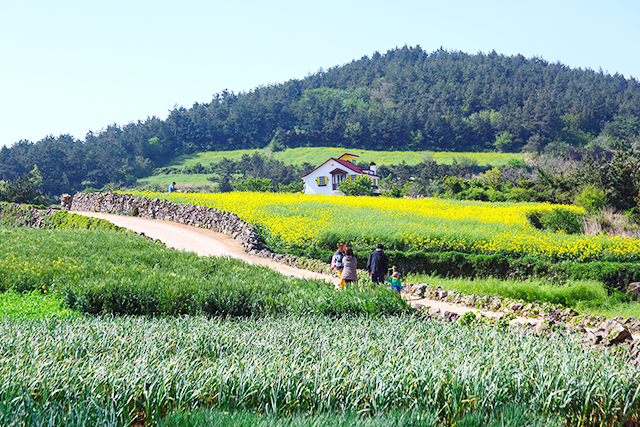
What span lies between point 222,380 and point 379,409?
5.25ft

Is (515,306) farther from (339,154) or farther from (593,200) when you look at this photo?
(339,154)

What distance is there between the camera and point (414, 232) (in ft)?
71.9

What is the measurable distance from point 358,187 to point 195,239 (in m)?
31.4

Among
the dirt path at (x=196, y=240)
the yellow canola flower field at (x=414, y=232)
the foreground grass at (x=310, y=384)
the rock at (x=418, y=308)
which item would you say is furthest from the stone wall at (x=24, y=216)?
the foreground grass at (x=310, y=384)

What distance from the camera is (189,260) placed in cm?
1645

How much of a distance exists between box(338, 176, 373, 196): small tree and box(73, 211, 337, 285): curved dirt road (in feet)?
88.9

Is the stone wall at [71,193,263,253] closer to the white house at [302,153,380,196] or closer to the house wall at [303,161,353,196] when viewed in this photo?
the white house at [302,153,380,196]

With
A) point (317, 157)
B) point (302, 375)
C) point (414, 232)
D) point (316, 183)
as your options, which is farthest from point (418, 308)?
point (317, 157)

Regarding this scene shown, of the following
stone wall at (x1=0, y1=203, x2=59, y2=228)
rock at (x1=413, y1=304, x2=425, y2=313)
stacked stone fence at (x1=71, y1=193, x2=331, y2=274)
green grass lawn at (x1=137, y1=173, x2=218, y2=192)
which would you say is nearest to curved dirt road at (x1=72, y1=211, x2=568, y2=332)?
stacked stone fence at (x1=71, y1=193, x2=331, y2=274)

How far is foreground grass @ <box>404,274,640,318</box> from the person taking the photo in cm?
1481

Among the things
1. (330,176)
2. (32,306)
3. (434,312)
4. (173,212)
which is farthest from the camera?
(330,176)

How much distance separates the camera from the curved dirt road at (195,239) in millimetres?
20144

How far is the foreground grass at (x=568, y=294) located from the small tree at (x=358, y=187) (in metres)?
35.9

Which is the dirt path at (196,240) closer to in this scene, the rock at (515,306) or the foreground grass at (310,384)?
the rock at (515,306)
